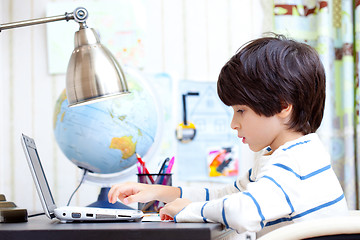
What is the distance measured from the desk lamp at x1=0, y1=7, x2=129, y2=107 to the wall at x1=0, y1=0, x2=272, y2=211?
106 cm

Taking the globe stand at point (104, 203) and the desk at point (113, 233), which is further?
the globe stand at point (104, 203)

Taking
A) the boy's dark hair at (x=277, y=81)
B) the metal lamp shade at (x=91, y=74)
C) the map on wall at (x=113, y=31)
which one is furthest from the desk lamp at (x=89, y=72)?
the map on wall at (x=113, y=31)

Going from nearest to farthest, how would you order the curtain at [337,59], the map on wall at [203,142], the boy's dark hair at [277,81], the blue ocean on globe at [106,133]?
the boy's dark hair at [277,81] < the blue ocean on globe at [106,133] < the curtain at [337,59] < the map on wall at [203,142]

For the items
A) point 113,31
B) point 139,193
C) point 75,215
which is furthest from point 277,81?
point 113,31

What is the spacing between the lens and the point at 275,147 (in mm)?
1156

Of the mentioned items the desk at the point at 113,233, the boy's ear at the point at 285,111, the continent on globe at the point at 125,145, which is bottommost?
the desk at the point at 113,233

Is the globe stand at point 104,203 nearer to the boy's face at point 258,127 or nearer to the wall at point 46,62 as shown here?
the boy's face at point 258,127

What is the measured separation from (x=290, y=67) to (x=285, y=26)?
3.48ft

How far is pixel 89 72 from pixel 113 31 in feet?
3.76

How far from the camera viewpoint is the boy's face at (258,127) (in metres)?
1.12

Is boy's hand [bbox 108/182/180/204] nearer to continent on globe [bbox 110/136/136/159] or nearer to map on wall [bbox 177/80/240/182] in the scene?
continent on globe [bbox 110/136/136/159]

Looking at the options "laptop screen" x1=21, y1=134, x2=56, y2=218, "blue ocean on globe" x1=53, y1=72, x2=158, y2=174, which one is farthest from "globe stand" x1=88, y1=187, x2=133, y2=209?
"laptop screen" x1=21, y1=134, x2=56, y2=218

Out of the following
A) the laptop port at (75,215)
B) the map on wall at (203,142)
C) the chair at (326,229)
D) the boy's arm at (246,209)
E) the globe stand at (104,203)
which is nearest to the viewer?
the chair at (326,229)

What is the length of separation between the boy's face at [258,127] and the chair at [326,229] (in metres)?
0.38
